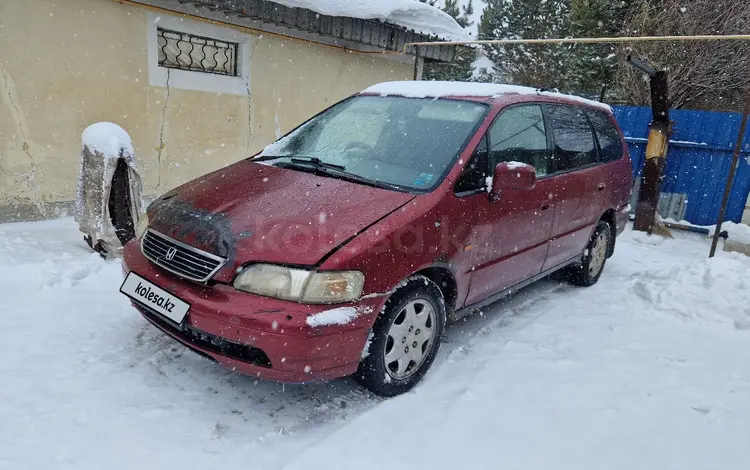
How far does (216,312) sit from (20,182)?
4.01 m

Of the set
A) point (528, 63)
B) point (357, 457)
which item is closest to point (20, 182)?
point (357, 457)

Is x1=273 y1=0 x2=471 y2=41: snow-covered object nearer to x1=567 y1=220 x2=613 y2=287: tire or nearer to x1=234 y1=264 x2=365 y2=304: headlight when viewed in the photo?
x1=567 y1=220 x2=613 y2=287: tire

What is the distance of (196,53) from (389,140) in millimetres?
4033

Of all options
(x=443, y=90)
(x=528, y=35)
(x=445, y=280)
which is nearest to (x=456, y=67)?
(x=528, y=35)

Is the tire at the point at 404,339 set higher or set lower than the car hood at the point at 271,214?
lower

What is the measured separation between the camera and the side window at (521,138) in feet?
11.3

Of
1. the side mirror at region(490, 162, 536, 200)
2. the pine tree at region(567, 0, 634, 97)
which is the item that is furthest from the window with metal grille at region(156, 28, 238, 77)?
the pine tree at region(567, 0, 634, 97)

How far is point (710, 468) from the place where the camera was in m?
2.54

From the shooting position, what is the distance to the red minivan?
2430mm

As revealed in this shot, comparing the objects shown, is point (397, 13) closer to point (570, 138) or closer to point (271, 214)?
point (570, 138)

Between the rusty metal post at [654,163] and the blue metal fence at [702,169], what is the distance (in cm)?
77

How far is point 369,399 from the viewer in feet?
9.45

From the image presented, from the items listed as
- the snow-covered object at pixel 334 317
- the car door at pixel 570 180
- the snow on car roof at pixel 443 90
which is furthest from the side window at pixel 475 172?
the snow-covered object at pixel 334 317

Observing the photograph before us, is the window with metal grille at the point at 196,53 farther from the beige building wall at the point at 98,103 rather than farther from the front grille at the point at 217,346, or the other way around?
the front grille at the point at 217,346
